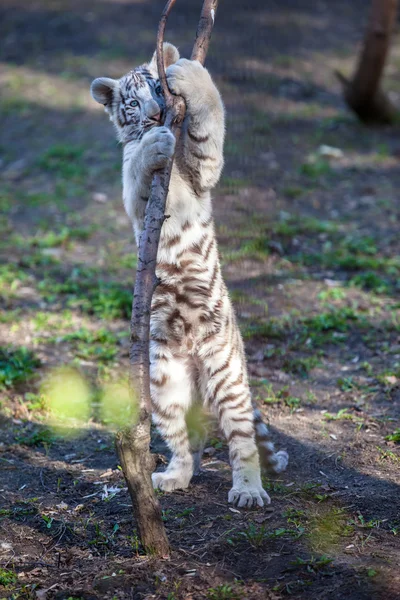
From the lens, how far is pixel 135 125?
4.39 metres

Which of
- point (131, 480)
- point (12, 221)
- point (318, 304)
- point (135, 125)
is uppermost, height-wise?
point (135, 125)

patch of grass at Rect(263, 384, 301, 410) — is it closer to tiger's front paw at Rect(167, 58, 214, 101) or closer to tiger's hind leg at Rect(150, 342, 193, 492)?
tiger's hind leg at Rect(150, 342, 193, 492)

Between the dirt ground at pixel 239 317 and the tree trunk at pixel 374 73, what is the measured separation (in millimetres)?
334

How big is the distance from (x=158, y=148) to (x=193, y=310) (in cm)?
Answer: 98

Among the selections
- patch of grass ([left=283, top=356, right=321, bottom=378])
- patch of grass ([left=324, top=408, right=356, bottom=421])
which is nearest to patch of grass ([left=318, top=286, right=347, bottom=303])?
patch of grass ([left=283, top=356, right=321, bottom=378])

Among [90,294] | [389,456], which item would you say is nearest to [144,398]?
[389,456]

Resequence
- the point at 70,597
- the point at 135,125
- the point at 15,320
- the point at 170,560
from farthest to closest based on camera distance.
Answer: the point at 15,320, the point at 135,125, the point at 170,560, the point at 70,597

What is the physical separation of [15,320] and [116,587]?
3790 millimetres

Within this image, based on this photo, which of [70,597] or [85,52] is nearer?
[70,597]

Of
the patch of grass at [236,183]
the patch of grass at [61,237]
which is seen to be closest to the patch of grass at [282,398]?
the patch of grass at [236,183]

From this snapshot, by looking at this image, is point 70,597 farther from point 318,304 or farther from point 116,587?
point 318,304

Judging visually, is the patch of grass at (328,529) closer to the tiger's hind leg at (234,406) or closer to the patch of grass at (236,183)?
the tiger's hind leg at (234,406)

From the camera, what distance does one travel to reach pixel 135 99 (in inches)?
173

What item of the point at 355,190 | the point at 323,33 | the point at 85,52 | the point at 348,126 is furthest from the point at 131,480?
the point at 323,33
